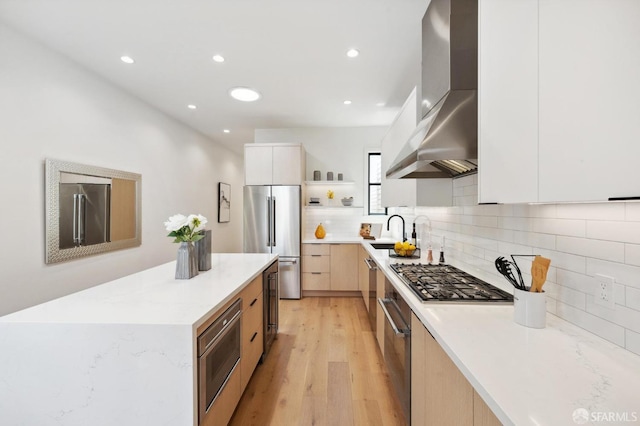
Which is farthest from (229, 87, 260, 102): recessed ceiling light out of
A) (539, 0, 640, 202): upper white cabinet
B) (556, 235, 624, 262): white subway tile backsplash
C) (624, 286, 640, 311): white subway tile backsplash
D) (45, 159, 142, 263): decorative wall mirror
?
(624, 286, 640, 311): white subway tile backsplash

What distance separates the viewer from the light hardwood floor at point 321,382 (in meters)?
1.85

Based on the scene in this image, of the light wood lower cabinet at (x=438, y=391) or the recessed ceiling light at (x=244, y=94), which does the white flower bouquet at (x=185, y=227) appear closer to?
the light wood lower cabinet at (x=438, y=391)

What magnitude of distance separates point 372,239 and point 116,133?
370cm

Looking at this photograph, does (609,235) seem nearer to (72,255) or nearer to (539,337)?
(539,337)

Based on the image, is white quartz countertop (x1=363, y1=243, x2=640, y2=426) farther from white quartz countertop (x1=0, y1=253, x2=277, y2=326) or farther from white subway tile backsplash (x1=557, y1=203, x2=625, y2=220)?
white quartz countertop (x1=0, y1=253, x2=277, y2=326)

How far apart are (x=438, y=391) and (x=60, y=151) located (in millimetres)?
3572

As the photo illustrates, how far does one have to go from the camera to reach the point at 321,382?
221 centimetres

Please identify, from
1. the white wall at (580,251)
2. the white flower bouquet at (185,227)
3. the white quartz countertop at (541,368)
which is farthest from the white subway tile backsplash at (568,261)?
the white flower bouquet at (185,227)

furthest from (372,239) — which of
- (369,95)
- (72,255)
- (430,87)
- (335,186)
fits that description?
(72,255)

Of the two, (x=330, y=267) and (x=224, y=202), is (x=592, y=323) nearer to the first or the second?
(x=330, y=267)

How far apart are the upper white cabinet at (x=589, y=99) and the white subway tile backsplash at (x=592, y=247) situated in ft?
1.24

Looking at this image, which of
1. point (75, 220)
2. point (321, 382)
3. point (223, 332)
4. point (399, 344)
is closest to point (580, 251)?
point (399, 344)

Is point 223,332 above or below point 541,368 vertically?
below

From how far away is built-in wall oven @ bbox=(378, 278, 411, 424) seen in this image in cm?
155
